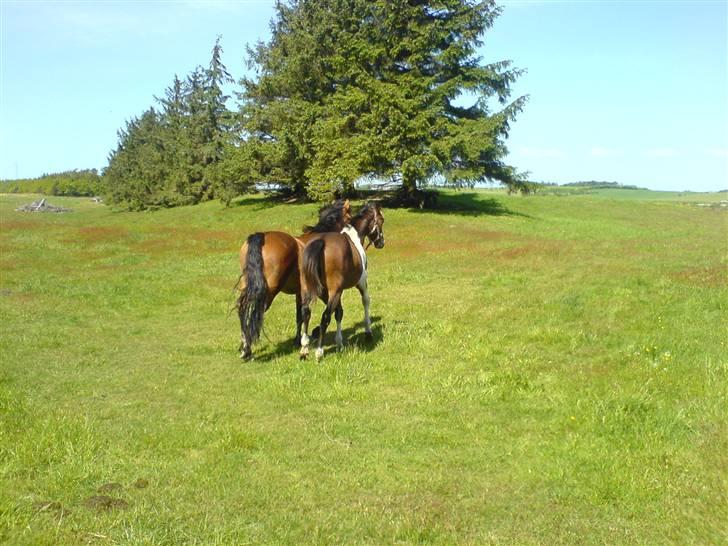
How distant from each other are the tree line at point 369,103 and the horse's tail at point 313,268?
77.9 ft

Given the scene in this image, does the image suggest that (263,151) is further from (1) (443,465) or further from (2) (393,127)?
(1) (443,465)

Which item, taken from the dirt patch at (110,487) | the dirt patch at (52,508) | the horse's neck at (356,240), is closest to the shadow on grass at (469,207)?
the horse's neck at (356,240)

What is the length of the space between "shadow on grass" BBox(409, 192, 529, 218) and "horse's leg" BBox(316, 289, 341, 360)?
2713 cm

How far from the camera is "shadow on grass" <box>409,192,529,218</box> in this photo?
127 feet

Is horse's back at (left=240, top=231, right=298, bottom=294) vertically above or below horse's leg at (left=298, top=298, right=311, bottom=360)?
above

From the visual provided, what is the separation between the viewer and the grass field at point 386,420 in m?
4.90

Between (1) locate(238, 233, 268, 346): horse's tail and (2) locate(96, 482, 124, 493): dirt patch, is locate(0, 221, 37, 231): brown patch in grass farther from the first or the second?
(2) locate(96, 482, 124, 493): dirt patch

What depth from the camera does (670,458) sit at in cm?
570

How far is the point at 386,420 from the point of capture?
23.8ft

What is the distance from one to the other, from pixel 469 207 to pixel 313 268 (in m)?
33.2

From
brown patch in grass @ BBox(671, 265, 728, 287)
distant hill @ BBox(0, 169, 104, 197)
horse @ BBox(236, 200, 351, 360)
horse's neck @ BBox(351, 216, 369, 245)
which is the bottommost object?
brown patch in grass @ BBox(671, 265, 728, 287)

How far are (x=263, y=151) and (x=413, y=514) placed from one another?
36798 millimetres

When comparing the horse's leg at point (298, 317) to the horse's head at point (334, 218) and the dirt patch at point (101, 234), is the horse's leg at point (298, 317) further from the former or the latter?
the dirt patch at point (101, 234)

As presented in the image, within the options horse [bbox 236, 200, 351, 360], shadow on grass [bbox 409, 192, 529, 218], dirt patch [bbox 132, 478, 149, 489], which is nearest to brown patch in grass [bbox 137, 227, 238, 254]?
shadow on grass [bbox 409, 192, 529, 218]
